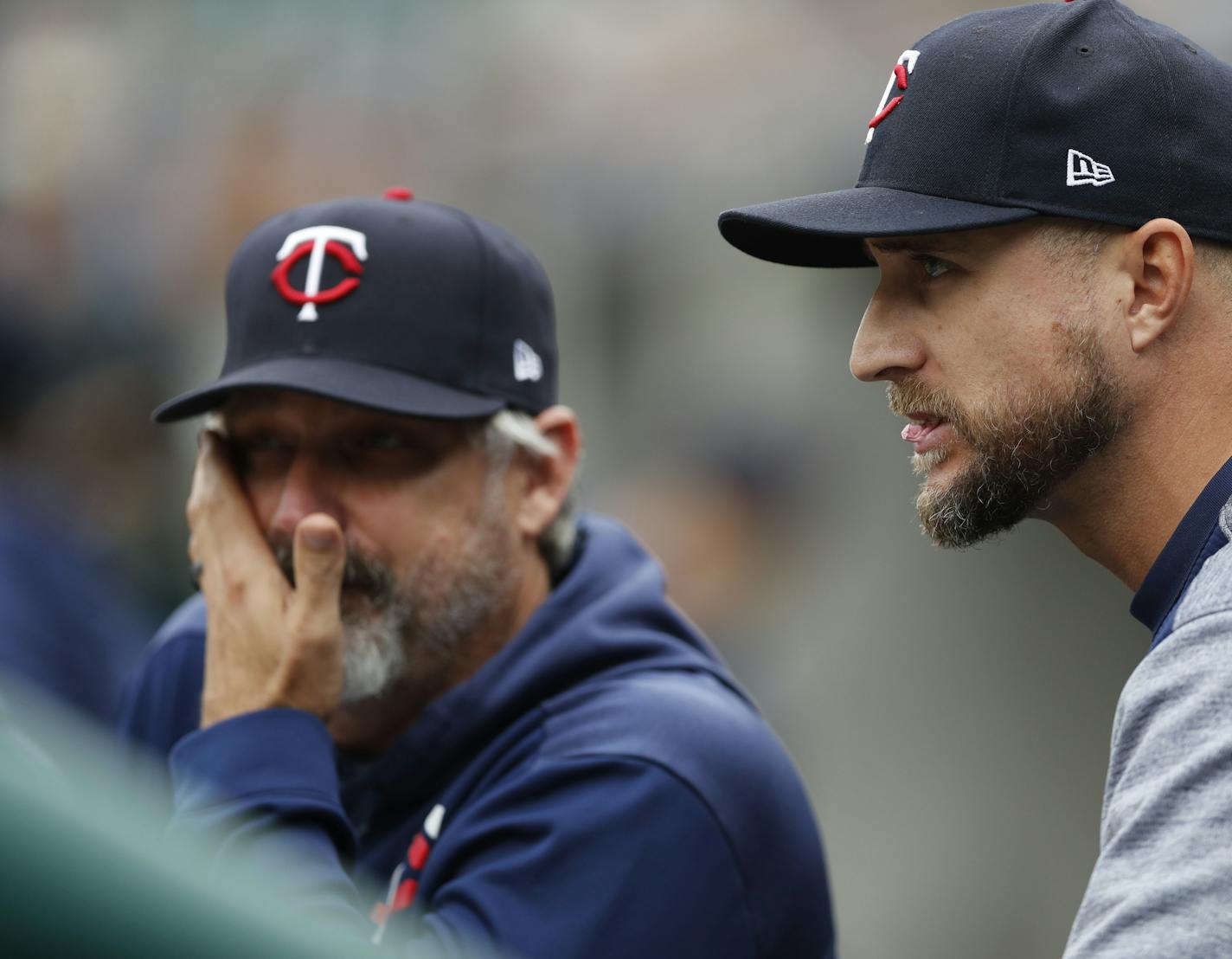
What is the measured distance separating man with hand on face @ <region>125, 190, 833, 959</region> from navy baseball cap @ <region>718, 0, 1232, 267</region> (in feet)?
2.91

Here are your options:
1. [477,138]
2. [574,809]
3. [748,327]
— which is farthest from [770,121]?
[574,809]

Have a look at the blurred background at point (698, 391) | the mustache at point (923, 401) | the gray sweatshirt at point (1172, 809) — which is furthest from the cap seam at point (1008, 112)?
the blurred background at point (698, 391)

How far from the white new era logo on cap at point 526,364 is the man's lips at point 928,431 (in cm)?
102

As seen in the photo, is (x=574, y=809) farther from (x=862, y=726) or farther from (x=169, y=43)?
→ (x=169, y=43)

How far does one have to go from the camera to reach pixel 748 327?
6105mm

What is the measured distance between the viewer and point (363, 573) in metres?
2.67

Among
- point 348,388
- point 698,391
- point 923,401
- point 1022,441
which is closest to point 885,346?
point 923,401

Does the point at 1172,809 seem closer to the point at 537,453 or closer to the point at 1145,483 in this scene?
the point at 1145,483

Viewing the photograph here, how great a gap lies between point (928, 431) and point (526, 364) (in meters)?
1.08

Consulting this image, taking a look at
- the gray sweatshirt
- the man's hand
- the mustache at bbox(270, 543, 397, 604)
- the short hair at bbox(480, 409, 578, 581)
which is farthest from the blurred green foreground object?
the short hair at bbox(480, 409, 578, 581)

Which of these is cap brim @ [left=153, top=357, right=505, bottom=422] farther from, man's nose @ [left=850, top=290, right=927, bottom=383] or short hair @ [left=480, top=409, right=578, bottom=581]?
man's nose @ [left=850, top=290, right=927, bottom=383]

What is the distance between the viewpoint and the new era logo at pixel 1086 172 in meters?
1.79

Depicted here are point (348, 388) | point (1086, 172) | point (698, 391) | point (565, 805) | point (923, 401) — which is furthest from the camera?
point (698, 391)

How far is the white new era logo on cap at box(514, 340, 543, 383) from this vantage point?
9.18 feet
